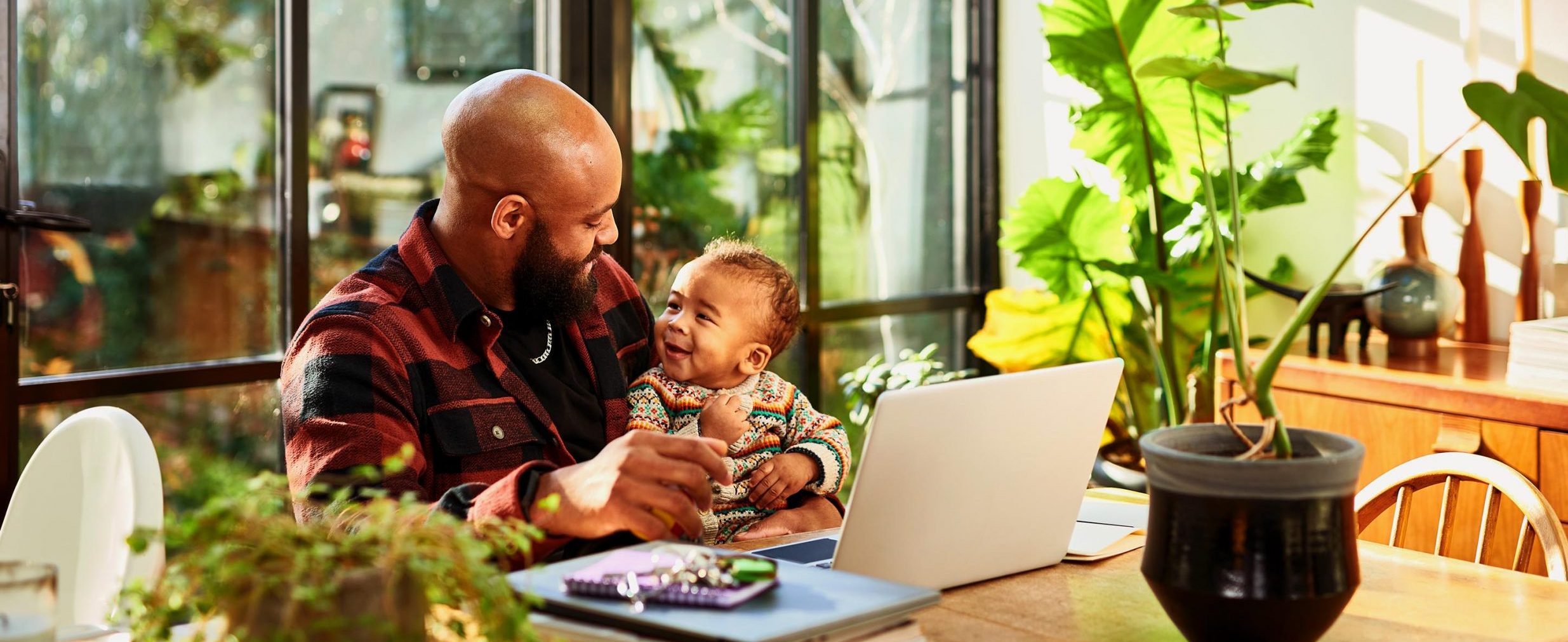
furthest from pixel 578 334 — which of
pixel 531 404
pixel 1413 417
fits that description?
pixel 1413 417

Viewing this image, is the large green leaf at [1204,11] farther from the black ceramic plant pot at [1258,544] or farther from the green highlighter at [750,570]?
the green highlighter at [750,570]

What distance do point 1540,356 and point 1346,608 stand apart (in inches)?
52.2

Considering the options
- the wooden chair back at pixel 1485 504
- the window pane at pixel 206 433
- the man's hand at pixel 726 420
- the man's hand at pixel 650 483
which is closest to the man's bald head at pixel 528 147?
the man's hand at pixel 726 420

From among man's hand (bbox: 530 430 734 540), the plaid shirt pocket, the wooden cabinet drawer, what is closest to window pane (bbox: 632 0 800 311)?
the plaid shirt pocket

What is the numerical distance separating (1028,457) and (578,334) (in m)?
0.91

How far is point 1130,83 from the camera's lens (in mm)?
3100

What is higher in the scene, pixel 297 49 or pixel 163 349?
pixel 297 49

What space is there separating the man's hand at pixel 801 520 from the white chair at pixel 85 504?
76cm

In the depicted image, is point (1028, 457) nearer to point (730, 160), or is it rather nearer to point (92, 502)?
point (92, 502)

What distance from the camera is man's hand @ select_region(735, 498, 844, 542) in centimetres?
191

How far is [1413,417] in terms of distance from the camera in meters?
2.55

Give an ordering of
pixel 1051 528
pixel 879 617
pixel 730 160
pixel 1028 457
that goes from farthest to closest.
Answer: pixel 730 160, pixel 1051 528, pixel 1028 457, pixel 879 617

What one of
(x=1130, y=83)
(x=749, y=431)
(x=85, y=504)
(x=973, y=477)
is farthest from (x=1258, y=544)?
(x=1130, y=83)

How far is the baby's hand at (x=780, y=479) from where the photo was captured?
6.35 feet
